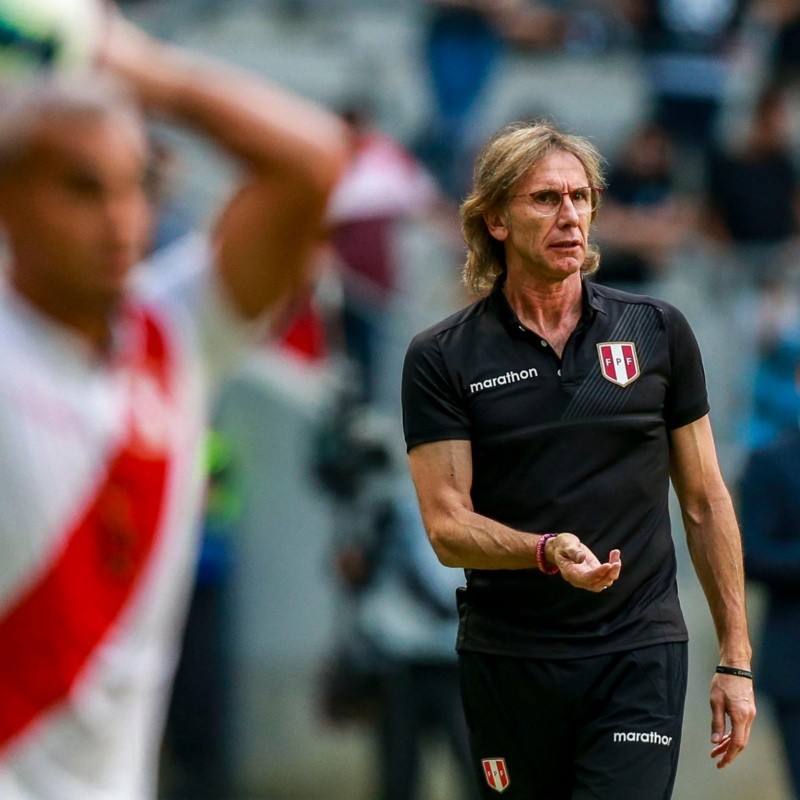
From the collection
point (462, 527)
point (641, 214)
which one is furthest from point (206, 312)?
point (641, 214)

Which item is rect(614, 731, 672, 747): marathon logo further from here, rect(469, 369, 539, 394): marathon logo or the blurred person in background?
the blurred person in background

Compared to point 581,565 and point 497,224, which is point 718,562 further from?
point 497,224

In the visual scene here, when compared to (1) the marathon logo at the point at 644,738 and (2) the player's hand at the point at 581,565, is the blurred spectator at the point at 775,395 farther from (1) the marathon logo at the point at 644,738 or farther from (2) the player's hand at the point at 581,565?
(2) the player's hand at the point at 581,565

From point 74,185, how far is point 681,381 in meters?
2.71

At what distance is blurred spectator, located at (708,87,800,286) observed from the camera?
12828mm

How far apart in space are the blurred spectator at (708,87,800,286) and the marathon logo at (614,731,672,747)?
804 cm

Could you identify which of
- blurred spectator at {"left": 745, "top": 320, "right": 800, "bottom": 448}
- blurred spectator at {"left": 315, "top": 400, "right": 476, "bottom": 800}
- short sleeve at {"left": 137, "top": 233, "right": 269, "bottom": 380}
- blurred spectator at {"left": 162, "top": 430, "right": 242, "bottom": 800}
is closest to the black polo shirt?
short sleeve at {"left": 137, "top": 233, "right": 269, "bottom": 380}

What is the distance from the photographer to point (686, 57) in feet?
45.4

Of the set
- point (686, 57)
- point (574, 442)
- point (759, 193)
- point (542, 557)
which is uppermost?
point (686, 57)

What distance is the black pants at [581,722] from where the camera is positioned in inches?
200

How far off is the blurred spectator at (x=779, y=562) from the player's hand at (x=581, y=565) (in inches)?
116

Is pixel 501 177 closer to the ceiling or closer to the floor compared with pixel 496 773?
closer to the ceiling

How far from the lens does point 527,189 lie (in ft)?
16.6

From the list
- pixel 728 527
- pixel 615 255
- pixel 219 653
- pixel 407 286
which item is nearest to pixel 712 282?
pixel 615 255
